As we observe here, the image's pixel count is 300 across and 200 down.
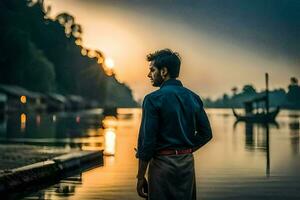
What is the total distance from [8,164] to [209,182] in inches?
189

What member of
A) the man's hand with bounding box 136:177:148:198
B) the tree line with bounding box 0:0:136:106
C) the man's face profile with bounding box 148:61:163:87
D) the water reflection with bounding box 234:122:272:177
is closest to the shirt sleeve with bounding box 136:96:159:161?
the man's hand with bounding box 136:177:148:198

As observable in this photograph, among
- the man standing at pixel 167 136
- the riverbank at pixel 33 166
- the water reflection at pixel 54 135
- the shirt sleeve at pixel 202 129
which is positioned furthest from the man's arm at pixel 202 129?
the water reflection at pixel 54 135

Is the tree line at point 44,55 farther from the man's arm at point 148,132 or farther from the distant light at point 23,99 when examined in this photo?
the man's arm at point 148,132

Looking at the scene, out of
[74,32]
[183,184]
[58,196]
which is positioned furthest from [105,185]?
[74,32]

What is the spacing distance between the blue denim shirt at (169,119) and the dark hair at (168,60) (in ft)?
0.25

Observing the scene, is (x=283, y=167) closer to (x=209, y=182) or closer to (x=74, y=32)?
(x=209, y=182)

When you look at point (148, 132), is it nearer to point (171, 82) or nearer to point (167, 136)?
point (167, 136)

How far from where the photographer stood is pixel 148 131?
430 cm

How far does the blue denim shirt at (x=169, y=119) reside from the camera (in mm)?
4312

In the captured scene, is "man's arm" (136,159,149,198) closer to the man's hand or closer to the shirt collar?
the man's hand

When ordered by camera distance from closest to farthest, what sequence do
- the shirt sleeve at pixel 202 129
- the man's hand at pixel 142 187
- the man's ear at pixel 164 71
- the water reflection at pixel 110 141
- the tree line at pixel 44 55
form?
the man's hand at pixel 142 187, the man's ear at pixel 164 71, the shirt sleeve at pixel 202 129, the water reflection at pixel 110 141, the tree line at pixel 44 55

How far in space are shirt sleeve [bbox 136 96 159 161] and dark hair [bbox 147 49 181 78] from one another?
0.32 m

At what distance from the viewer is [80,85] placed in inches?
5699

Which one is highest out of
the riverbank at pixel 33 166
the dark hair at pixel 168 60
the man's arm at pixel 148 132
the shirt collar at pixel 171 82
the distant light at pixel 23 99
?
the distant light at pixel 23 99
